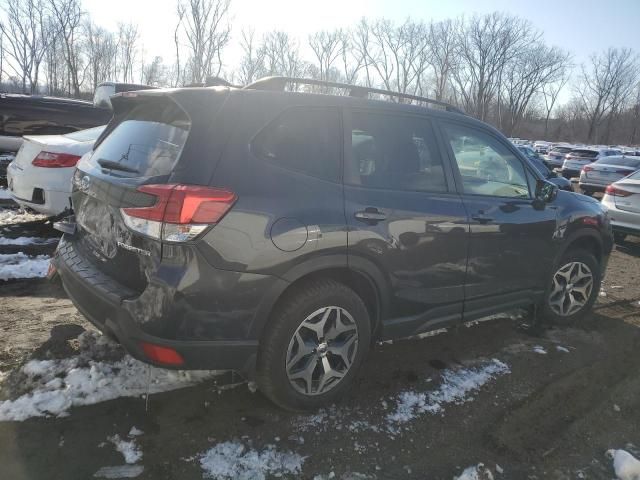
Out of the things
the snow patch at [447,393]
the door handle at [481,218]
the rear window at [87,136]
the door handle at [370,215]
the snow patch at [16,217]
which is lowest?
the snow patch at [447,393]

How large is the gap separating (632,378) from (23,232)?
6.87m

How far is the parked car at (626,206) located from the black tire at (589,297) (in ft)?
14.2

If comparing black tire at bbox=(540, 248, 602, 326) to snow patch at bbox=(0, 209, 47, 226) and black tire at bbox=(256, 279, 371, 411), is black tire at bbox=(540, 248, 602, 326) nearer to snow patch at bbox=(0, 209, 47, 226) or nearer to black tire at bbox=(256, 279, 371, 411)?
black tire at bbox=(256, 279, 371, 411)

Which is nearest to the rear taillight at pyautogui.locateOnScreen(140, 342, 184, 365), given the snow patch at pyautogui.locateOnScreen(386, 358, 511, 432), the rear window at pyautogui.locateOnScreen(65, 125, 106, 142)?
the snow patch at pyautogui.locateOnScreen(386, 358, 511, 432)

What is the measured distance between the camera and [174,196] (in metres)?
2.29

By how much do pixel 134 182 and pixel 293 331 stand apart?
3.74 feet

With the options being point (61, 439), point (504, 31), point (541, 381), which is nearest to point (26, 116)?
point (61, 439)

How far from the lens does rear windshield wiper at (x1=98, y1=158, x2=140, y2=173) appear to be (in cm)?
265

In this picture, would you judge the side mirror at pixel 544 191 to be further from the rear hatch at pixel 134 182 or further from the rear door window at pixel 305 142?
the rear hatch at pixel 134 182

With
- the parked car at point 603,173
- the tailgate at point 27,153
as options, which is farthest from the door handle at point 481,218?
the parked car at point 603,173

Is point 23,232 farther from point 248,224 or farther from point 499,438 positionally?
point 499,438

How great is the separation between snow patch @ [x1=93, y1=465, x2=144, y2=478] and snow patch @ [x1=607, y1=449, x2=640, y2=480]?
248 centimetres

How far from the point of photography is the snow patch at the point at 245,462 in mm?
2381

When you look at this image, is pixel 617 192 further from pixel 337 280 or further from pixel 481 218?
pixel 337 280
